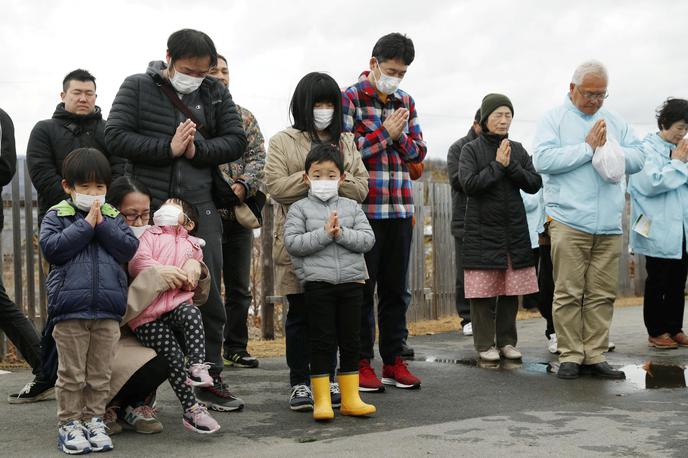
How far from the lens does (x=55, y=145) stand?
6.36m

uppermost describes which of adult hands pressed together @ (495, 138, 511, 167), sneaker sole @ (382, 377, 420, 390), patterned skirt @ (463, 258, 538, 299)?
adult hands pressed together @ (495, 138, 511, 167)

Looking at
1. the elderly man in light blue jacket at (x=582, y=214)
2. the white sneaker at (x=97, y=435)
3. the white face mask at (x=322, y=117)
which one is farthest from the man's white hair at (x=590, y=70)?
the white sneaker at (x=97, y=435)

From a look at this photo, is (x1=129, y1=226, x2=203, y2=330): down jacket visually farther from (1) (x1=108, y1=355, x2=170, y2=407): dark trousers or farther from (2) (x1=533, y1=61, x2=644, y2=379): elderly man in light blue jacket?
(2) (x1=533, y1=61, x2=644, y2=379): elderly man in light blue jacket

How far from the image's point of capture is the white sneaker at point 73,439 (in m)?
4.25

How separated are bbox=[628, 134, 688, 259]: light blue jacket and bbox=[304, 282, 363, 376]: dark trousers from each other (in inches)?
151

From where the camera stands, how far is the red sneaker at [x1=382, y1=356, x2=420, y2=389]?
6.07m

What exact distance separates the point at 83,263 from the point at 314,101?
1.83 metres

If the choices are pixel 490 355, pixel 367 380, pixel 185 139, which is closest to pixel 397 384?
pixel 367 380

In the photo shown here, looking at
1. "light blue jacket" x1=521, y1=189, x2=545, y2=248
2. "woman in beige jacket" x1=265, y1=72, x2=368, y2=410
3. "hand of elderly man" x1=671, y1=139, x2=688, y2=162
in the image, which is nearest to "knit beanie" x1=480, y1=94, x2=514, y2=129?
"hand of elderly man" x1=671, y1=139, x2=688, y2=162

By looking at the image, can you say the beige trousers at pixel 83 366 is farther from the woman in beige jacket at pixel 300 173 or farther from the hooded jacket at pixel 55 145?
the hooded jacket at pixel 55 145

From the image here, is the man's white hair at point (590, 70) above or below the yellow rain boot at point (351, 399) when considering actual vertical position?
above

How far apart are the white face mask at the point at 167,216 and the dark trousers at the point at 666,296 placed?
487 centimetres

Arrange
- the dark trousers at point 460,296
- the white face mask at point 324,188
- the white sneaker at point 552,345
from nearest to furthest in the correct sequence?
the white face mask at point 324,188 < the white sneaker at point 552,345 < the dark trousers at point 460,296

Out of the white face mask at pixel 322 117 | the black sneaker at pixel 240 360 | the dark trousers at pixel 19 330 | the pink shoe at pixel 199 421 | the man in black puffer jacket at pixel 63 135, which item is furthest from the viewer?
the black sneaker at pixel 240 360
